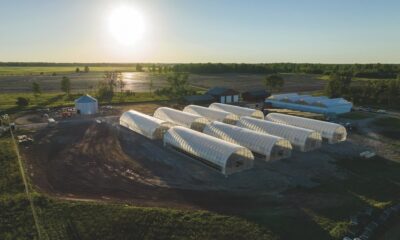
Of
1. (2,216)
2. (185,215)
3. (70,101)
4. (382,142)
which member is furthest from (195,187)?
(70,101)

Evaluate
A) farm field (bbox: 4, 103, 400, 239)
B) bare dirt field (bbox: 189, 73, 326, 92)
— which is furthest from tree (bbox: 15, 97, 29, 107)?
bare dirt field (bbox: 189, 73, 326, 92)

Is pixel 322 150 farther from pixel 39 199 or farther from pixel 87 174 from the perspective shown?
pixel 39 199

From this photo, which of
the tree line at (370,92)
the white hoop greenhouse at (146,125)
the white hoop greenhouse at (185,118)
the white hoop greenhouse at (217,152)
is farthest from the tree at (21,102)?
the tree line at (370,92)

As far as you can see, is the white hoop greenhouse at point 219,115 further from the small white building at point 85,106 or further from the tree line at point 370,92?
the tree line at point 370,92

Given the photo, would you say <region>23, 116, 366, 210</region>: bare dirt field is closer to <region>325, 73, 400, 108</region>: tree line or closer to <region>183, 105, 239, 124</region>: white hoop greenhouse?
<region>183, 105, 239, 124</region>: white hoop greenhouse

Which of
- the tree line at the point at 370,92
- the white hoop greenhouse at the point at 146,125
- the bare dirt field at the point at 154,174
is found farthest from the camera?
the tree line at the point at 370,92

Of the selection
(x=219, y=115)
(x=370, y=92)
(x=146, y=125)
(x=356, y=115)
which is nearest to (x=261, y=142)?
(x=219, y=115)
